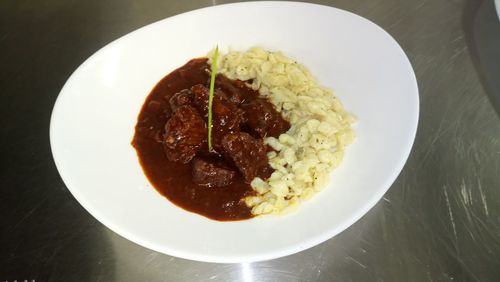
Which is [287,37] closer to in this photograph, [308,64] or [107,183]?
[308,64]

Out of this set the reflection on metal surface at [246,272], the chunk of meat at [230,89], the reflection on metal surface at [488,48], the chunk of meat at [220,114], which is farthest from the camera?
the reflection on metal surface at [488,48]

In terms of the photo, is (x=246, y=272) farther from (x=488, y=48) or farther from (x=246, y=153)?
(x=488, y=48)

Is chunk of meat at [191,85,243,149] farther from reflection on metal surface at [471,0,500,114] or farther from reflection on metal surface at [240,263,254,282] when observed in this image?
reflection on metal surface at [471,0,500,114]

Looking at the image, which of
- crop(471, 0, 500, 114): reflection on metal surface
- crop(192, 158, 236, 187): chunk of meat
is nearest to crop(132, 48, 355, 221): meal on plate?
crop(192, 158, 236, 187): chunk of meat

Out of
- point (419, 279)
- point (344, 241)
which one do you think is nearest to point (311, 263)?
→ point (344, 241)

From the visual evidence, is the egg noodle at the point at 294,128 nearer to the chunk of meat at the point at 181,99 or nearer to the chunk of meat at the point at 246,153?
the chunk of meat at the point at 246,153

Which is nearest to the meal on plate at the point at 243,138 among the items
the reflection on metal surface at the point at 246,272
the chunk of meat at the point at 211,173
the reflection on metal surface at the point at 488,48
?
the chunk of meat at the point at 211,173
